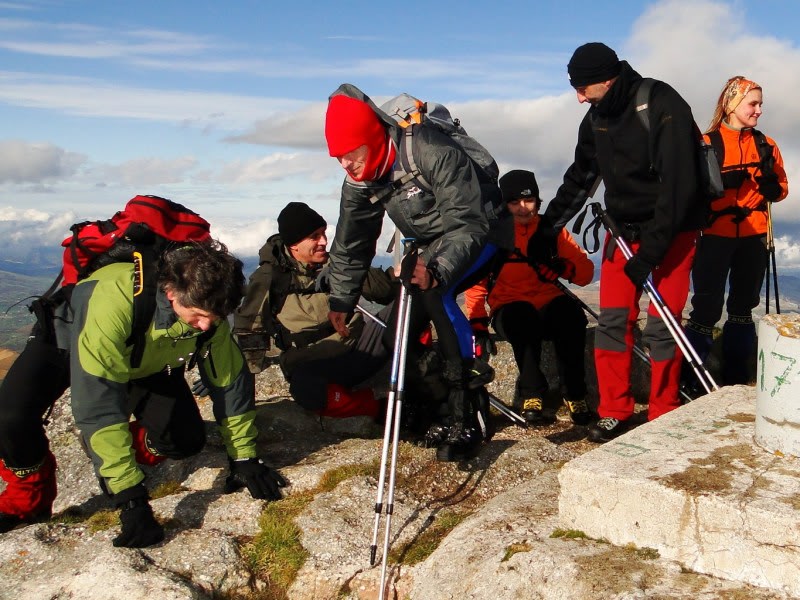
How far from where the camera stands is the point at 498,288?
9.50 m

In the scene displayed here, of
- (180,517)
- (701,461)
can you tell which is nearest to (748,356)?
(701,461)

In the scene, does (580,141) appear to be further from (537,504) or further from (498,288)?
(537,504)

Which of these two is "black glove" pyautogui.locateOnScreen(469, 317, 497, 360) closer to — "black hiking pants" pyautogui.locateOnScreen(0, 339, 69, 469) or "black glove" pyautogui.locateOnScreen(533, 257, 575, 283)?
"black glove" pyautogui.locateOnScreen(533, 257, 575, 283)

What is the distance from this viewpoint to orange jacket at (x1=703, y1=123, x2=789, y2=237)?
857 cm

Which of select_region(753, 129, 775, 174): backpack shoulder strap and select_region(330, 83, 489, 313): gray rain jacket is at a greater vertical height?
select_region(753, 129, 775, 174): backpack shoulder strap

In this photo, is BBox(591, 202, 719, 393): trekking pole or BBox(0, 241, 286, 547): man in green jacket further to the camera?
BBox(591, 202, 719, 393): trekking pole

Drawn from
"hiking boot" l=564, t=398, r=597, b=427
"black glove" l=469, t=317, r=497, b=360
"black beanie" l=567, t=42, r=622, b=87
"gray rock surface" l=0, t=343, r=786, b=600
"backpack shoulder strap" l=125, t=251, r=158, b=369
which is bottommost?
"gray rock surface" l=0, t=343, r=786, b=600

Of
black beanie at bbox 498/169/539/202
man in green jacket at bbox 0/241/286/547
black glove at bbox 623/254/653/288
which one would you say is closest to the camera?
man in green jacket at bbox 0/241/286/547

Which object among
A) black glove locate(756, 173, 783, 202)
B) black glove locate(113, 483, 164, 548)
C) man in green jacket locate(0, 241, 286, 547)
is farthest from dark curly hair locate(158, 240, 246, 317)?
black glove locate(756, 173, 783, 202)

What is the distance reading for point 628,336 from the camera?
7.70 m

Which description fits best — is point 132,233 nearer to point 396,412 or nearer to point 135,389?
point 135,389

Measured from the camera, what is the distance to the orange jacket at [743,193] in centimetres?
857

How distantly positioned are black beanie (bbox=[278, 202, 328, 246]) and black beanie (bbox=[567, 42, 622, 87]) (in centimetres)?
311

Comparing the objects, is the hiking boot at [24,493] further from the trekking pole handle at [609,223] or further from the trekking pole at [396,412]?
the trekking pole handle at [609,223]
